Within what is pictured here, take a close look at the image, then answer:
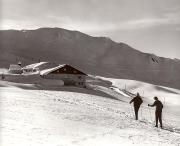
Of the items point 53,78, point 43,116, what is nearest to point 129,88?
point 53,78

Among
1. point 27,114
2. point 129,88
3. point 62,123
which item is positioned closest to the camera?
point 62,123

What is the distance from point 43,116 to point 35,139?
210 inches

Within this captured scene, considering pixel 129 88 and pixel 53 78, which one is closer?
pixel 53 78

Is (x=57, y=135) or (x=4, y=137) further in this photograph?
(x=57, y=135)

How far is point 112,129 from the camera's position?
15742mm

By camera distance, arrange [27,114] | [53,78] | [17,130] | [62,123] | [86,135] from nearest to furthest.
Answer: [17,130] < [86,135] < [62,123] < [27,114] < [53,78]

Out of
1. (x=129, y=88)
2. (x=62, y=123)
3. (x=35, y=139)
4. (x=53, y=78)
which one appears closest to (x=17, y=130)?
(x=35, y=139)

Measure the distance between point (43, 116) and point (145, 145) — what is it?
5.64 metres

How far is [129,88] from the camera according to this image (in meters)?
123

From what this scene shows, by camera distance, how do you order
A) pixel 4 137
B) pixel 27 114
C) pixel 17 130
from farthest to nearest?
1. pixel 27 114
2. pixel 17 130
3. pixel 4 137

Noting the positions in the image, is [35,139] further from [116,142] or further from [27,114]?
[27,114]

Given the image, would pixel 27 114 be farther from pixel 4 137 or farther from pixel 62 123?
pixel 4 137

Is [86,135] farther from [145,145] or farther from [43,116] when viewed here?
[43,116]

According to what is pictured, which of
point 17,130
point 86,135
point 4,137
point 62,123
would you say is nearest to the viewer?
point 4,137
